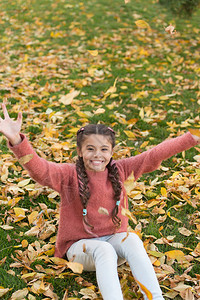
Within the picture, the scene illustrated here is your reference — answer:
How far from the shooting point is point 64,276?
230 cm

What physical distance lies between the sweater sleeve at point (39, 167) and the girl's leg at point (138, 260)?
1.67ft

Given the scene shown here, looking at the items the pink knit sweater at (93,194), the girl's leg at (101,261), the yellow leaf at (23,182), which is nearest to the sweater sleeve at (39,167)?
the pink knit sweater at (93,194)

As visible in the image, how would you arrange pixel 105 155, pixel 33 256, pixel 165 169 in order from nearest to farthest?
pixel 105 155 → pixel 33 256 → pixel 165 169

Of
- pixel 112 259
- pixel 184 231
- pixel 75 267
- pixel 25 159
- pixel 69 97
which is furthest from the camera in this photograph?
pixel 69 97

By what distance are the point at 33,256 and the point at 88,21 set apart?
661 centimetres

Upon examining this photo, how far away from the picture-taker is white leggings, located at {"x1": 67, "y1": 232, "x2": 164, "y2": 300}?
6.40 ft

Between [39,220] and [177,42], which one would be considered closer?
[39,220]

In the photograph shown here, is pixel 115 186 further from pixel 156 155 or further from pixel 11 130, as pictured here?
pixel 11 130

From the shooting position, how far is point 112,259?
6.71ft

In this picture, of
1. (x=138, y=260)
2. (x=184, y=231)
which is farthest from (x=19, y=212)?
(x=184, y=231)

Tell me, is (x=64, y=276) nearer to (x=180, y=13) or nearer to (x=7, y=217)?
(x=7, y=217)

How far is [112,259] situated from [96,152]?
0.64 metres

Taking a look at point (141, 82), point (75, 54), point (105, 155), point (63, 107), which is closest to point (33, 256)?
point (105, 155)

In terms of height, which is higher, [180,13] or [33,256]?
[180,13]
